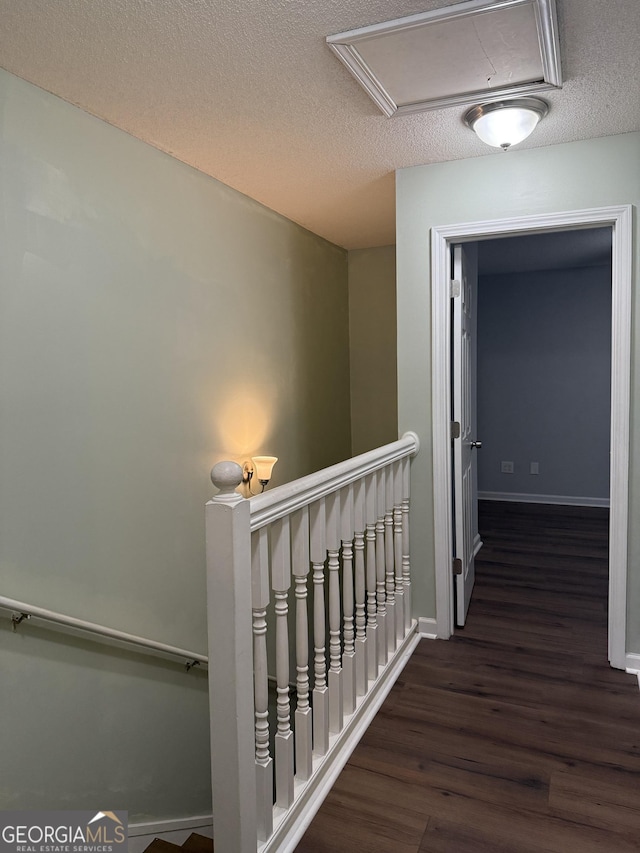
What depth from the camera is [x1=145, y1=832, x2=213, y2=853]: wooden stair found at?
8.50ft

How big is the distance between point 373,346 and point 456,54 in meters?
2.84

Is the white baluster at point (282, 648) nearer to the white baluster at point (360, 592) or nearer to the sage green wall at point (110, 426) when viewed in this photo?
the white baluster at point (360, 592)

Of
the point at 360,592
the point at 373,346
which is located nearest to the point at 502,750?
the point at 360,592

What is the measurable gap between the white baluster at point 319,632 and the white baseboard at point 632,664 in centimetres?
145

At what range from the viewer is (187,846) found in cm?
270

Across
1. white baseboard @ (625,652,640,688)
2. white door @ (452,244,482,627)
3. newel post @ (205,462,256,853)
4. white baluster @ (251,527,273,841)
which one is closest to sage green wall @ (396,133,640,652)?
white baseboard @ (625,652,640,688)

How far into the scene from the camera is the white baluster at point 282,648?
163 cm

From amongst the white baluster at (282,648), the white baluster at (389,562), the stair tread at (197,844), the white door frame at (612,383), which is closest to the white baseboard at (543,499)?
the white door frame at (612,383)

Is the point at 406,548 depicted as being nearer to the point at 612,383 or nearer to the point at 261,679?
the point at 612,383

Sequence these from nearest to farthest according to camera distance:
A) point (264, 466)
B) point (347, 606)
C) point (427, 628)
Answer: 1. point (347, 606)
2. point (427, 628)
3. point (264, 466)

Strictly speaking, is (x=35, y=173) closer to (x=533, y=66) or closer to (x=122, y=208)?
(x=122, y=208)

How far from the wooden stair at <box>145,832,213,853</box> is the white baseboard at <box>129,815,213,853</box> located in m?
0.02

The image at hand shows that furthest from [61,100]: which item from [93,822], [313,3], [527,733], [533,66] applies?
[527,733]

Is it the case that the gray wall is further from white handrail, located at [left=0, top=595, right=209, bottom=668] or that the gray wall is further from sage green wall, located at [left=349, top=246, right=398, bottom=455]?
white handrail, located at [left=0, top=595, right=209, bottom=668]
